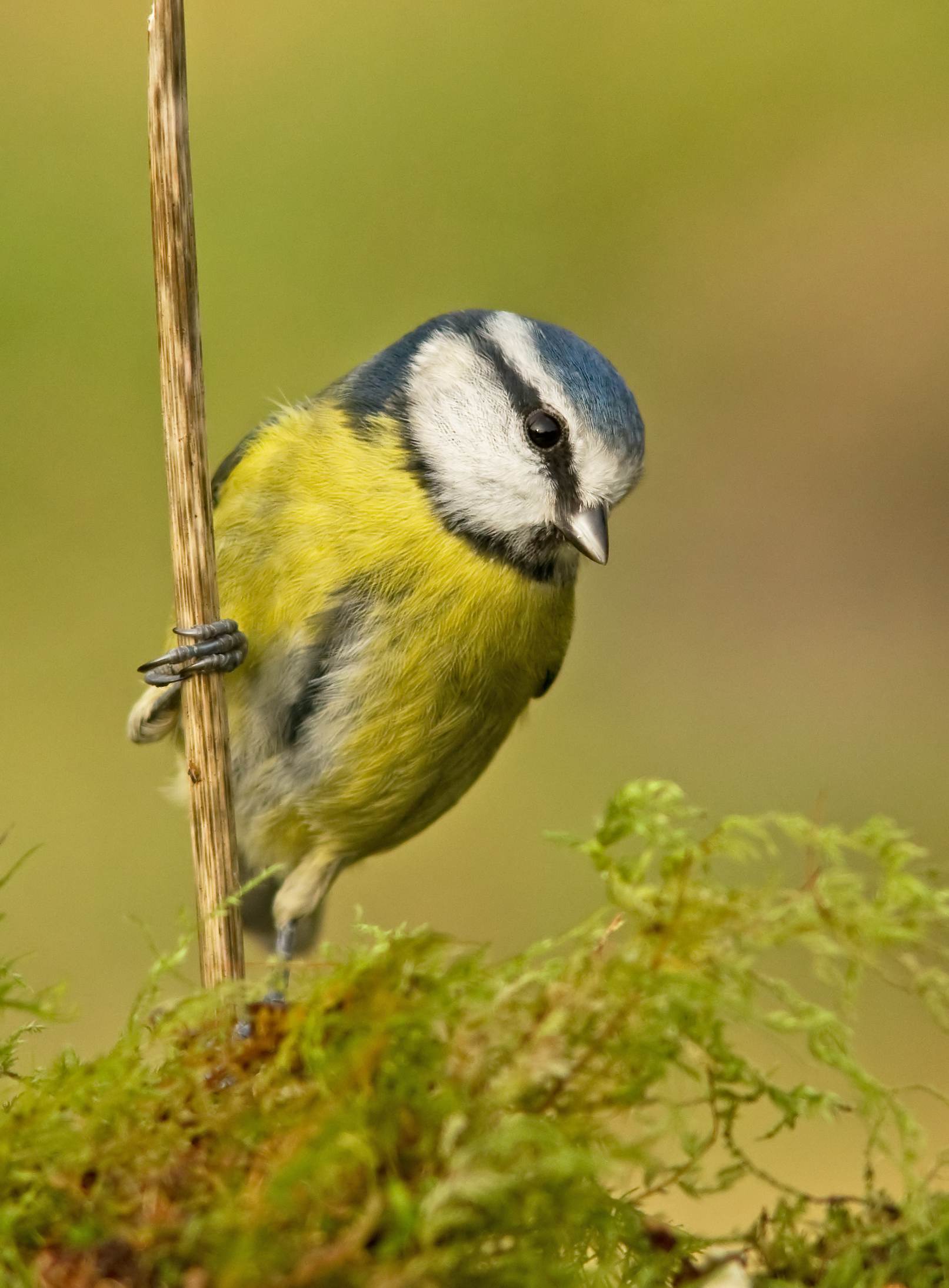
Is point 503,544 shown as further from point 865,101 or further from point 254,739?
point 865,101

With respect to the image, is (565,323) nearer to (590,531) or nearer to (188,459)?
(590,531)

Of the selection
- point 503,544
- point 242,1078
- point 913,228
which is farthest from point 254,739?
point 913,228

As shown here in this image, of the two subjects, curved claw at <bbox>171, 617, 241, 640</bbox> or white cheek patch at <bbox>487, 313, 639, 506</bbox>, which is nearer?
curved claw at <bbox>171, 617, 241, 640</bbox>

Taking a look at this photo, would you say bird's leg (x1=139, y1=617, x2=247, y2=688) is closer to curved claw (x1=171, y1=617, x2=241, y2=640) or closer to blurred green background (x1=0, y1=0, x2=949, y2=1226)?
curved claw (x1=171, y1=617, x2=241, y2=640)

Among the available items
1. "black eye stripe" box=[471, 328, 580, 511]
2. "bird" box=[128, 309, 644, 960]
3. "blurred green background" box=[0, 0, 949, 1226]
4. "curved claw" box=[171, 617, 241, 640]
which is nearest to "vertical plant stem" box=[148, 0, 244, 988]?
"curved claw" box=[171, 617, 241, 640]

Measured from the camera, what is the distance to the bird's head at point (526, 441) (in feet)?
4.02

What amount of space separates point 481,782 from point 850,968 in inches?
92.5

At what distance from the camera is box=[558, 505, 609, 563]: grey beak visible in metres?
1.20

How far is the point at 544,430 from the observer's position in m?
1.24

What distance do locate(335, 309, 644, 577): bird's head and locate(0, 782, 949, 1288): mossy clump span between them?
61cm

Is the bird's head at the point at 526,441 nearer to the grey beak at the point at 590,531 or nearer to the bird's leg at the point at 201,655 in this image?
the grey beak at the point at 590,531

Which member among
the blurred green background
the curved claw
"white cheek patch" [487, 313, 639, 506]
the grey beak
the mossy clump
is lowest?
the mossy clump

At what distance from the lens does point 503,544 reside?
4.16ft

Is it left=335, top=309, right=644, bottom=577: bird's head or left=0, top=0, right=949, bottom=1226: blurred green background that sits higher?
left=0, top=0, right=949, bottom=1226: blurred green background
